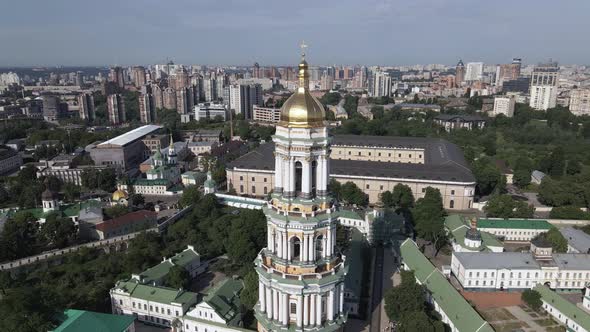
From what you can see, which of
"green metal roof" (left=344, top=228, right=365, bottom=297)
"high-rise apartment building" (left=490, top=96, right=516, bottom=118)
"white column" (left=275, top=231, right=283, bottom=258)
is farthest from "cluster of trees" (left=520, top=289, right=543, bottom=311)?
"high-rise apartment building" (left=490, top=96, right=516, bottom=118)

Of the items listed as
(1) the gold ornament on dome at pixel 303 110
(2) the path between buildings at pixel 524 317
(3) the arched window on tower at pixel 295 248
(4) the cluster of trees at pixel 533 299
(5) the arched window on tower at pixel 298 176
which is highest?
(1) the gold ornament on dome at pixel 303 110

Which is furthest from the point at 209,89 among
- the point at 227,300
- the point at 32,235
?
the point at 227,300

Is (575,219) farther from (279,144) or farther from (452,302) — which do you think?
(279,144)

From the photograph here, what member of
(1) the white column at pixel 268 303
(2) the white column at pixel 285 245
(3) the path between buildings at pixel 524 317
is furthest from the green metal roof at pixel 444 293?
(2) the white column at pixel 285 245

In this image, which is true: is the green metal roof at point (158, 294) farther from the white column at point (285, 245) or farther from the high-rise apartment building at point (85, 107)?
the high-rise apartment building at point (85, 107)

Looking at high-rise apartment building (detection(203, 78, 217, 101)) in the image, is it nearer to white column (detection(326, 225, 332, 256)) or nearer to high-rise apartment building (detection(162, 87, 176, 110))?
high-rise apartment building (detection(162, 87, 176, 110))

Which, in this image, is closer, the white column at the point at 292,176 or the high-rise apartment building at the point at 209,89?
the white column at the point at 292,176

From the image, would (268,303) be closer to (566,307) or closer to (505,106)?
(566,307)
